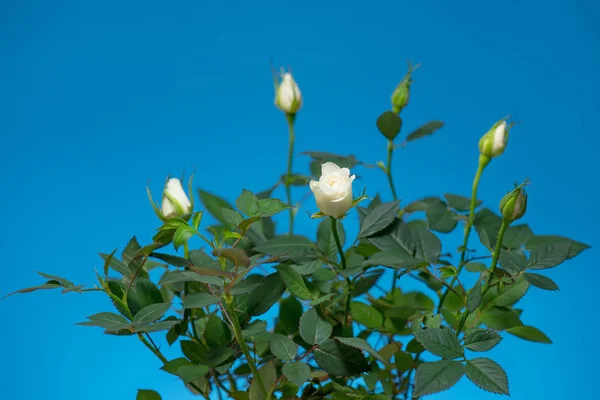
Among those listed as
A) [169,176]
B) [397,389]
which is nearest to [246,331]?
[169,176]

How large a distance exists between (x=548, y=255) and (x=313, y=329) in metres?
0.22

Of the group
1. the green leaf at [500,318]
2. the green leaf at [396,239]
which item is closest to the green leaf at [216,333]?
the green leaf at [396,239]

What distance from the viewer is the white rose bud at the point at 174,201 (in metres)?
0.64

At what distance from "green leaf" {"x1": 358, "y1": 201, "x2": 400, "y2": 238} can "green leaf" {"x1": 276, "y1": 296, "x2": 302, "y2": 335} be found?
121mm

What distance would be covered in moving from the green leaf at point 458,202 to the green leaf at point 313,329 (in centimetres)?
29

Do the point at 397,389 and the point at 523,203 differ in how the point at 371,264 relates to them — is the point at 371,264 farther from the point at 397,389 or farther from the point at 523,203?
the point at 397,389

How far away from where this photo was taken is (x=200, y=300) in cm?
56

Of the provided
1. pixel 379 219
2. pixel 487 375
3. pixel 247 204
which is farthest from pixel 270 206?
pixel 487 375

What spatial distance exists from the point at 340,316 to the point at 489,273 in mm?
252

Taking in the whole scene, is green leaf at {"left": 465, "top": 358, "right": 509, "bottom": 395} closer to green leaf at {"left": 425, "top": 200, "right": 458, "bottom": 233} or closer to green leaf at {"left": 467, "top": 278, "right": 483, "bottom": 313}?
green leaf at {"left": 467, "top": 278, "right": 483, "bottom": 313}

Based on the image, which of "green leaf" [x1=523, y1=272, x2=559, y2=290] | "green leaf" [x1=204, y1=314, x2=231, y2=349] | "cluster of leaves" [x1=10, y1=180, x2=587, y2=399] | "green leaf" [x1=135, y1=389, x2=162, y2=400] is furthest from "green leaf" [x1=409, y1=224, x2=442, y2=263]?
"green leaf" [x1=135, y1=389, x2=162, y2=400]

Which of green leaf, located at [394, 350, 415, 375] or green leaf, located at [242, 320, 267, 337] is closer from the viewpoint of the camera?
green leaf, located at [242, 320, 267, 337]

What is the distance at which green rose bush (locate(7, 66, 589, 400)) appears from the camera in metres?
0.54

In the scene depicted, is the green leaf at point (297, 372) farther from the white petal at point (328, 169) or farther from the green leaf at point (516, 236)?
the green leaf at point (516, 236)
